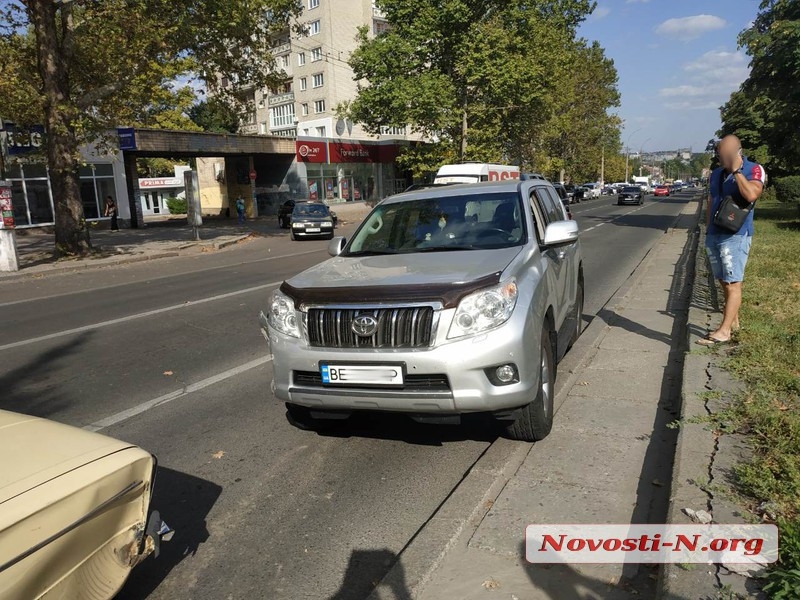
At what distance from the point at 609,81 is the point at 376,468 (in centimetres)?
6830

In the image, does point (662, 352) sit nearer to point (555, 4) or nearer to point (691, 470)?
point (691, 470)

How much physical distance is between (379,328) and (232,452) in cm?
152

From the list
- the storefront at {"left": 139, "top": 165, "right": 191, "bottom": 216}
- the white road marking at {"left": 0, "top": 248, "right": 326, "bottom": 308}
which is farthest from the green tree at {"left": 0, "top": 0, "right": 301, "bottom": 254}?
the storefront at {"left": 139, "top": 165, "right": 191, "bottom": 216}

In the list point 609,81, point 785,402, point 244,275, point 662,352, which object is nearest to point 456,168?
point 244,275

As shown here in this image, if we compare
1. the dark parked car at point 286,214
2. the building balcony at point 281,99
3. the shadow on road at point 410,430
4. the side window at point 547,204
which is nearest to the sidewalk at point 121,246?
the dark parked car at point 286,214

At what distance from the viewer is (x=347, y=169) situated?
44469 millimetres

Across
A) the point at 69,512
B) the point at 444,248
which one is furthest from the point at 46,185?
the point at 69,512

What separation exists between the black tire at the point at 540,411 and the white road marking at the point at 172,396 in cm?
301

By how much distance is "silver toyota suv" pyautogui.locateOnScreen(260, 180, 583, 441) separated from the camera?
351cm

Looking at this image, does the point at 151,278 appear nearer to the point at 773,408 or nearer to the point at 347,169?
the point at 773,408

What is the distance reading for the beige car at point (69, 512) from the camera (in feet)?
5.90

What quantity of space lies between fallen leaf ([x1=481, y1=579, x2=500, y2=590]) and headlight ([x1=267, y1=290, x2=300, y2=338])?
186 centimetres

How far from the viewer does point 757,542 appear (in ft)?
8.61

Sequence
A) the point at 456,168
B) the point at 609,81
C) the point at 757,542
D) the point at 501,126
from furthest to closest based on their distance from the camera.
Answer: the point at 609,81 → the point at 501,126 → the point at 456,168 → the point at 757,542
